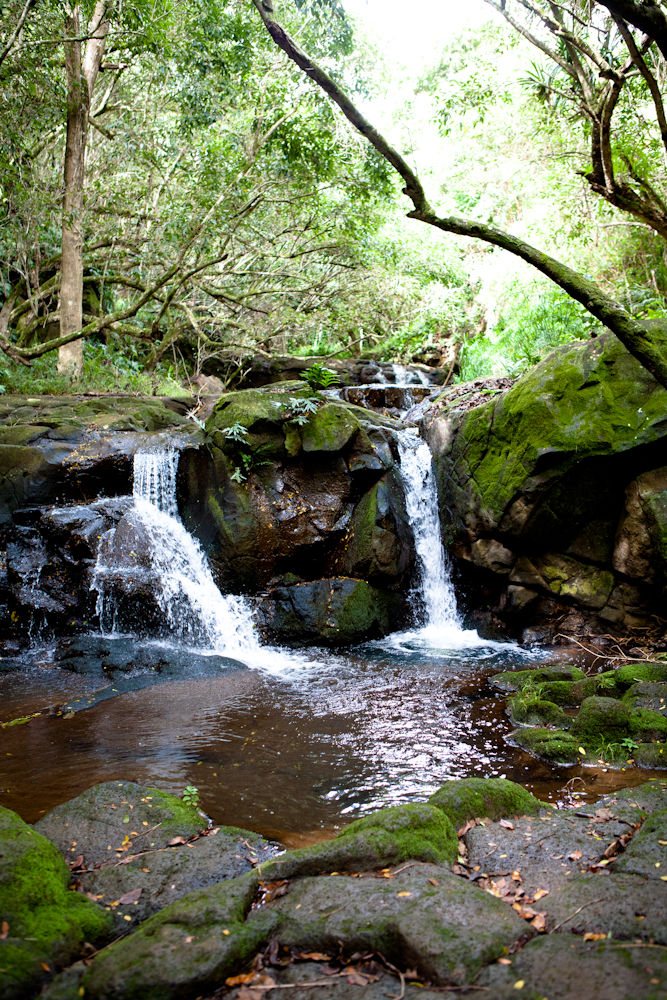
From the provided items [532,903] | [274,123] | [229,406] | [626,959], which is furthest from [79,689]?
[274,123]

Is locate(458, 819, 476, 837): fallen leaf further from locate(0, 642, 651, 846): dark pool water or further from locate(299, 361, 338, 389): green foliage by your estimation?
locate(299, 361, 338, 389): green foliage

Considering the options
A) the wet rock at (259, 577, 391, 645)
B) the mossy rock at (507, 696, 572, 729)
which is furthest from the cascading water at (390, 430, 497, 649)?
the mossy rock at (507, 696, 572, 729)

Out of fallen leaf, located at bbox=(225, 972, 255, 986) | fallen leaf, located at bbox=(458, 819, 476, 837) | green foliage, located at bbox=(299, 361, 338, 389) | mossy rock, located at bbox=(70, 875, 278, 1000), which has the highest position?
green foliage, located at bbox=(299, 361, 338, 389)

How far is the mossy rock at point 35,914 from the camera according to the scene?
2.13 m

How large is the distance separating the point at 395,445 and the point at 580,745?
6383 mm

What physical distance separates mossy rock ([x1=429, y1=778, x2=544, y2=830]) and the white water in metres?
5.08

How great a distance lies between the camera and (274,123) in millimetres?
12547

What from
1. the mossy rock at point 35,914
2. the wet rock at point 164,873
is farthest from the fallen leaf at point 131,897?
the mossy rock at point 35,914

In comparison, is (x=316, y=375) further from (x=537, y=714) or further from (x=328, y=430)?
(x=537, y=714)

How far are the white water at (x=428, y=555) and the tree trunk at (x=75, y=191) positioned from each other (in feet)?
24.0

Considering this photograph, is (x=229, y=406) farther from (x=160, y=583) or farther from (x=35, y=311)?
(x=35, y=311)

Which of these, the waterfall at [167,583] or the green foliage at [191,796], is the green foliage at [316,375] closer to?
the waterfall at [167,583]

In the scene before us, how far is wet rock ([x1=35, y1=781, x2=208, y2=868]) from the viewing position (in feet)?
10.8

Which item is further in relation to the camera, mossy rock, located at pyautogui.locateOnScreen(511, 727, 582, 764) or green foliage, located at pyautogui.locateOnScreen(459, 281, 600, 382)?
green foliage, located at pyautogui.locateOnScreen(459, 281, 600, 382)
